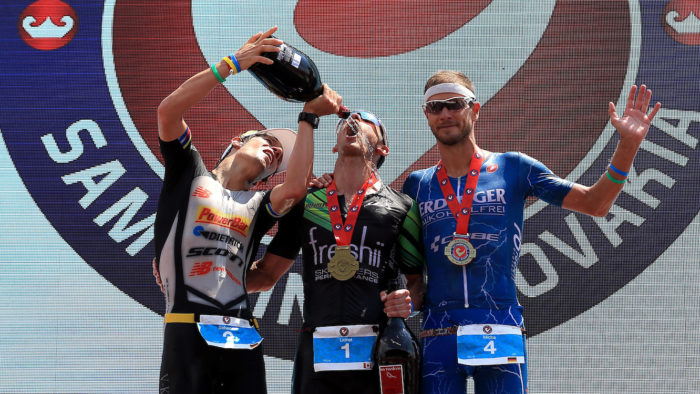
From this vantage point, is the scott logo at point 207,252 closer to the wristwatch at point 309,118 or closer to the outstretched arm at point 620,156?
the wristwatch at point 309,118

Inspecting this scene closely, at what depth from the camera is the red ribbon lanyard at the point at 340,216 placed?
272 cm

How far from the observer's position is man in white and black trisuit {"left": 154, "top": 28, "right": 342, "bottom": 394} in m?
2.63

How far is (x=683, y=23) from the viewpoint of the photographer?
423 cm

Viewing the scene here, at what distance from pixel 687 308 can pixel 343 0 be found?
2355 millimetres

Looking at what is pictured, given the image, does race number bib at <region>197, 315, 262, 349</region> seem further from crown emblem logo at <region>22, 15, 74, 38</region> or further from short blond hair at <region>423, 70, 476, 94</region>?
crown emblem logo at <region>22, 15, 74, 38</region>

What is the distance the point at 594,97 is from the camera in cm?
421

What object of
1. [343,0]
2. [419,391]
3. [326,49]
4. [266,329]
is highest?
[343,0]

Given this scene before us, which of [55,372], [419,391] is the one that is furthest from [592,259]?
[55,372]

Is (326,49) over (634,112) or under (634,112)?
over

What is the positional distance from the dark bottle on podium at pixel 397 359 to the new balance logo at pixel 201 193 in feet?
2.47

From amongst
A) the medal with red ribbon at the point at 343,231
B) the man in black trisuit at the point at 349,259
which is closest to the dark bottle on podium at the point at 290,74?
the man in black trisuit at the point at 349,259

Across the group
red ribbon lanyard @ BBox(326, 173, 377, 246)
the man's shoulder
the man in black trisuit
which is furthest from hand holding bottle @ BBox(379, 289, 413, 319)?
the man's shoulder

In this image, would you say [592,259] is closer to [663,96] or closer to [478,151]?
[663,96]

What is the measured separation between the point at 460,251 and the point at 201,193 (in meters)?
0.90
